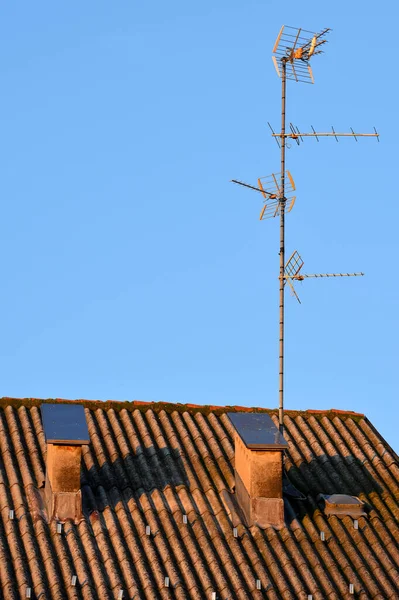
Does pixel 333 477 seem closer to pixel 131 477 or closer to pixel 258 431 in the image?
pixel 258 431

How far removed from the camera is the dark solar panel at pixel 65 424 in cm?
2325

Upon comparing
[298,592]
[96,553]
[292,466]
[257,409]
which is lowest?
→ [298,592]

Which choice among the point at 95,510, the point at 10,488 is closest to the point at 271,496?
the point at 95,510

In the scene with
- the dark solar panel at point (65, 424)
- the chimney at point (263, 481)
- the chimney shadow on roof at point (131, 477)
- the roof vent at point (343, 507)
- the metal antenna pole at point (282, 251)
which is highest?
the metal antenna pole at point (282, 251)

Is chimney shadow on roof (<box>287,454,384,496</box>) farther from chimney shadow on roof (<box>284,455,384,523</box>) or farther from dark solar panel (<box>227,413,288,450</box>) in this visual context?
dark solar panel (<box>227,413,288,450</box>)

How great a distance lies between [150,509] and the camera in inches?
934

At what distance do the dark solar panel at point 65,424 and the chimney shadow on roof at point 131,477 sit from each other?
0.93 m

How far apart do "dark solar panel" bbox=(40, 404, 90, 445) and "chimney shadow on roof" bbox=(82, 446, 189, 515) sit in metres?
0.93

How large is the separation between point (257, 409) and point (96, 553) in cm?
644

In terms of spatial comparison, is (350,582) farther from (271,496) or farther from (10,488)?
(10,488)

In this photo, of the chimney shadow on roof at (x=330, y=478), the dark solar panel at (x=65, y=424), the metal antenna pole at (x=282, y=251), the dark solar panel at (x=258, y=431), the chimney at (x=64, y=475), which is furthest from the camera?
the metal antenna pole at (x=282, y=251)

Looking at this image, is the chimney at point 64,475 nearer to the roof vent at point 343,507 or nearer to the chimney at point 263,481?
the chimney at point 263,481

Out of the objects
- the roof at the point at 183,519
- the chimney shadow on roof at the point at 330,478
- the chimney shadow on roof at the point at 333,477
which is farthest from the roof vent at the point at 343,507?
the chimney shadow on roof at the point at 333,477

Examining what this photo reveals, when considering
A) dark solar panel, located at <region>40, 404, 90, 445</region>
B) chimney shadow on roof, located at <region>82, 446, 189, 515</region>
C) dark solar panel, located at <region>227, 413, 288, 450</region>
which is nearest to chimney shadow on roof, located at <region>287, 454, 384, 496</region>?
dark solar panel, located at <region>227, 413, 288, 450</region>
